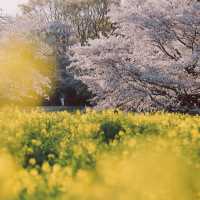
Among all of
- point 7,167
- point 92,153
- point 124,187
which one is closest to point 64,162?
point 92,153

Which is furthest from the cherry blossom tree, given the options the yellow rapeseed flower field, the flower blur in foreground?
the yellow rapeseed flower field

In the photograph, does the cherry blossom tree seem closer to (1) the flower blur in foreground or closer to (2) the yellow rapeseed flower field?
(1) the flower blur in foreground

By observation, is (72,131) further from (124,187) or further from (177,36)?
(177,36)

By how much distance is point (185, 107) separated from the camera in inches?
746

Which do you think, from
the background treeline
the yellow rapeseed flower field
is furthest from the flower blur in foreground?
the yellow rapeseed flower field

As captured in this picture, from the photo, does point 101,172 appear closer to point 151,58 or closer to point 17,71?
point 151,58

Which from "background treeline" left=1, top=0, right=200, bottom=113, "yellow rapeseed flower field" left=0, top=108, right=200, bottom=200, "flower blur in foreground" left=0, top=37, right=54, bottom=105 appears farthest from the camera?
"flower blur in foreground" left=0, top=37, right=54, bottom=105

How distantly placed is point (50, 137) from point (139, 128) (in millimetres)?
1544

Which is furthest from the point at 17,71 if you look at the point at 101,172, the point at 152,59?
the point at 101,172

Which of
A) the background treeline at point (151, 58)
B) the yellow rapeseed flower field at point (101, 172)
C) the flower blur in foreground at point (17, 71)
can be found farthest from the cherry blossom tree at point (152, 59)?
the yellow rapeseed flower field at point (101, 172)

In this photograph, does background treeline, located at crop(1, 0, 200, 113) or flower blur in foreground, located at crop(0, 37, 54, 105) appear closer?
background treeline, located at crop(1, 0, 200, 113)

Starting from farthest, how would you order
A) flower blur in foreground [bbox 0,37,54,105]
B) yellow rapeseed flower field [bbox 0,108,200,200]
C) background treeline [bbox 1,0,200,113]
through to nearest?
1. flower blur in foreground [bbox 0,37,54,105]
2. background treeline [bbox 1,0,200,113]
3. yellow rapeseed flower field [bbox 0,108,200,200]

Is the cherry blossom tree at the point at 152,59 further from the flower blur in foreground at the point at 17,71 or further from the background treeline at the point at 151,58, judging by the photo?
the flower blur in foreground at the point at 17,71

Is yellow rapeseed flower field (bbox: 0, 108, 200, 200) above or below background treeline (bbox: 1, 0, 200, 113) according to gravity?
below
